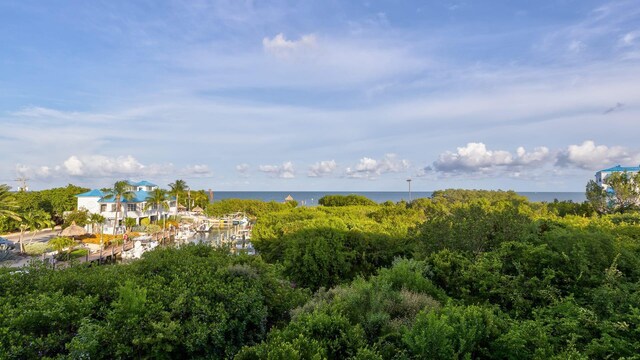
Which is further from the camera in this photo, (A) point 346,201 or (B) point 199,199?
(B) point 199,199

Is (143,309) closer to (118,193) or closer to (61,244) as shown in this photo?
(61,244)

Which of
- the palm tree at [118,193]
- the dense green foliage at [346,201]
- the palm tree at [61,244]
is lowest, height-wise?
the palm tree at [61,244]

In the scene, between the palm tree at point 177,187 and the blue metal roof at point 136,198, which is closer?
the blue metal roof at point 136,198

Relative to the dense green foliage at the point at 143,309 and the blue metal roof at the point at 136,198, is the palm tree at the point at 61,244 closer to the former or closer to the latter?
the blue metal roof at the point at 136,198

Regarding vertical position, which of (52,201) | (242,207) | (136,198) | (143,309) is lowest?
(242,207)

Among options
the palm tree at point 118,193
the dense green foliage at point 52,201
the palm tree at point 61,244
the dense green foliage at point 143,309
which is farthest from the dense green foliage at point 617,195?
the dense green foliage at point 52,201

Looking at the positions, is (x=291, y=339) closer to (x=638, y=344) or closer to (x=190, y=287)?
(x=190, y=287)

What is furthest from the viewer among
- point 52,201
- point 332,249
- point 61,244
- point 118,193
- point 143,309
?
point 52,201

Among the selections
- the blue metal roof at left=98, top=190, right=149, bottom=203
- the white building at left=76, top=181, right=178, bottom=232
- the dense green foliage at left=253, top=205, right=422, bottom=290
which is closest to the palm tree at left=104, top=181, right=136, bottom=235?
the blue metal roof at left=98, top=190, right=149, bottom=203

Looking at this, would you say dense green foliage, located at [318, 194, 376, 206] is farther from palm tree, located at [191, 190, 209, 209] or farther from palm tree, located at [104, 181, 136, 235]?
palm tree, located at [191, 190, 209, 209]

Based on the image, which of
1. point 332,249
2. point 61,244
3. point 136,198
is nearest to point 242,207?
point 136,198

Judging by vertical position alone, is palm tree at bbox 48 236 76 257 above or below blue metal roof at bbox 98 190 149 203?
below

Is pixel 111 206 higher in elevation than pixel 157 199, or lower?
lower
